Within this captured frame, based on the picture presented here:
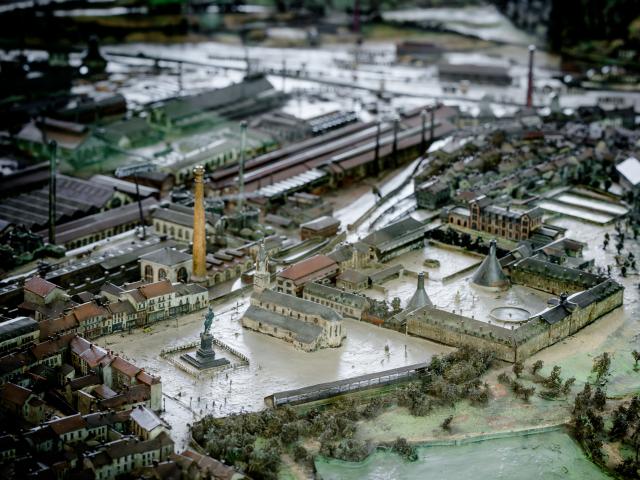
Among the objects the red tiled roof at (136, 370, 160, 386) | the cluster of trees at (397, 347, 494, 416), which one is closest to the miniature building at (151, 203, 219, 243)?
the red tiled roof at (136, 370, 160, 386)

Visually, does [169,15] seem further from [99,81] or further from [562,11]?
[562,11]

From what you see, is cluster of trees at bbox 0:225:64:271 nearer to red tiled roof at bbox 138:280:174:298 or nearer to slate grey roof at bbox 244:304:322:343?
red tiled roof at bbox 138:280:174:298

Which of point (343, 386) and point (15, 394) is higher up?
point (15, 394)

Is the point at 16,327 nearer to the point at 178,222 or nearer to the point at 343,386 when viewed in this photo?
the point at 343,386

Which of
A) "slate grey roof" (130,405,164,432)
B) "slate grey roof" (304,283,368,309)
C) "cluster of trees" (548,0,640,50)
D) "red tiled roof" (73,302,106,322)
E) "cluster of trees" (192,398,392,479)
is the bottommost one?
"cluster of trees" (192,398,392,479)

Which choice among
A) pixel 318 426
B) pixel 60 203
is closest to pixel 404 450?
pixel 318 426

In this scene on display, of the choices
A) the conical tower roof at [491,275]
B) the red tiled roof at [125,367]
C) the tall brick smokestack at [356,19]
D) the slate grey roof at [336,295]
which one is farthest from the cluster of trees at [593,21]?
the red tiled roof at [125,367]

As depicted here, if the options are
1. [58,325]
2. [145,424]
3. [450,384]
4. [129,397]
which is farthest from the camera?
[58,325]
